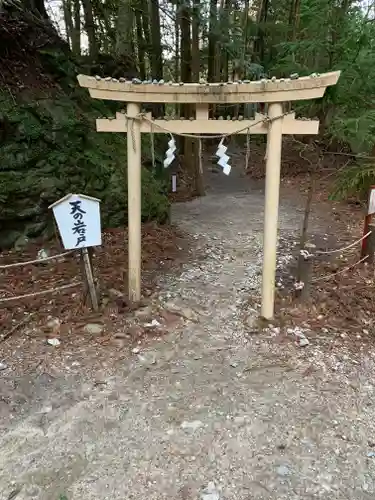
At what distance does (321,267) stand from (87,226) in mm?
3200

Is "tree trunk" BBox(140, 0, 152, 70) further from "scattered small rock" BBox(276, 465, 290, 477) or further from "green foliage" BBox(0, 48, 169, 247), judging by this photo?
"scattered small rock" BBox(276, 465, 290, 477)

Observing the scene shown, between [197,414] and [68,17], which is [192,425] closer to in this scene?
[197,414]

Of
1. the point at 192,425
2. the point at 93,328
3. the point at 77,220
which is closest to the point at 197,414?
the point at 192,425

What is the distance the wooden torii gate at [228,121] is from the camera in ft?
12.1

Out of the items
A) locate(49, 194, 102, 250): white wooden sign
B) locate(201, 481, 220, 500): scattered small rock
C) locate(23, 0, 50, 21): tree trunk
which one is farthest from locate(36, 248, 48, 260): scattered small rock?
locate(23, 0, 50, 21): tree trunk

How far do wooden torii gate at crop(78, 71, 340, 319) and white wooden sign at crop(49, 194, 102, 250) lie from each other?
51cm

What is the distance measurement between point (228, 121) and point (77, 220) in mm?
1675

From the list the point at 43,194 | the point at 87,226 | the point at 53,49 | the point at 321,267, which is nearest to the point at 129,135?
the point at 87,226

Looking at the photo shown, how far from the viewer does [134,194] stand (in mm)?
4262

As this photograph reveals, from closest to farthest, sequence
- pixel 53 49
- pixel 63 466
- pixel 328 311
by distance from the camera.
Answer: pixel 63 466
pixel 328 311
pixel 53 49

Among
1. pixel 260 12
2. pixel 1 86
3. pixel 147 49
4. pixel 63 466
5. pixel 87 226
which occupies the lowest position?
pixel 63 466

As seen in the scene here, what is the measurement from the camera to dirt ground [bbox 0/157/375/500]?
2459 mm

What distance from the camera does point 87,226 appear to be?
12.7 ft

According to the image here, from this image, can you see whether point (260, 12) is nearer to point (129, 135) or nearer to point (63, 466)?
point (129, 135)
